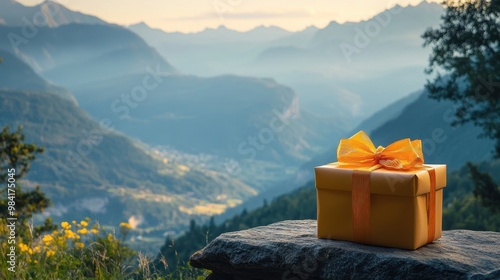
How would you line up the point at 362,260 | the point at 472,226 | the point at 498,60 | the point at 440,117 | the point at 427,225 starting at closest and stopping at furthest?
the point at 362,260, the point at 427,225, the point at 498,60, the point at 472,226, the point at 440,117

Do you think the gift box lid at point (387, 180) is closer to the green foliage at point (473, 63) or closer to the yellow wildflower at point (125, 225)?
Result: the yellow wildflower at point (125, 225)

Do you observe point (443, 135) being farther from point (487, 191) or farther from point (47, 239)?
point (47, 239)

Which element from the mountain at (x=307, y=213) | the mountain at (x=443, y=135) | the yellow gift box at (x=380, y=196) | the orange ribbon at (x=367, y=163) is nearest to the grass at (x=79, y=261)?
the yellow gift box at (x=380, y=196)

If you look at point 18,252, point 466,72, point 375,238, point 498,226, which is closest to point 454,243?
point 375,238

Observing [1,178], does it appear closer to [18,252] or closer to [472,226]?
[18,252]

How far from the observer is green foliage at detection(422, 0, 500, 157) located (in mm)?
16391

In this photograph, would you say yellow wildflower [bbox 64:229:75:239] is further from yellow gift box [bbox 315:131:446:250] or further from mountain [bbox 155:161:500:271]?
mountain [bbox 155:161:500:271]

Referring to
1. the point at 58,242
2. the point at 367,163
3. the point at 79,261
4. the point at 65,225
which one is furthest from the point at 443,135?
the point at 367,163

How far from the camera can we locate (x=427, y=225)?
171 inches

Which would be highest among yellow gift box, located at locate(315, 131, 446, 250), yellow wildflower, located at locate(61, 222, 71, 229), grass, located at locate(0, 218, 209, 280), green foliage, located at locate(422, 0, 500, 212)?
green foliage, located at locate(422, 0, 500, 212)

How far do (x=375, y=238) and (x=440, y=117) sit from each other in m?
159

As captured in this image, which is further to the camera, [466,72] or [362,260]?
[466,72]

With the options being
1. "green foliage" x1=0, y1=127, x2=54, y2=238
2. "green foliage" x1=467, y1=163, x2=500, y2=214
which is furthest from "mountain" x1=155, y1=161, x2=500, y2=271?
"green foliage" x1=0, y1=127, x2=54, y2=238

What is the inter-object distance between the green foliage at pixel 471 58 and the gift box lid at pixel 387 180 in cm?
1313
